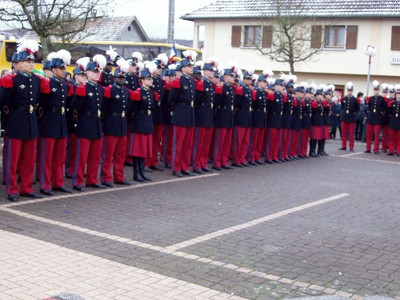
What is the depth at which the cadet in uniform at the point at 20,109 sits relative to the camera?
905cm

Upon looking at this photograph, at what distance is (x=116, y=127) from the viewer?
34.9 ft

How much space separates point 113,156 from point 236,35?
1131 inches

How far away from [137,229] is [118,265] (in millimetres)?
1525

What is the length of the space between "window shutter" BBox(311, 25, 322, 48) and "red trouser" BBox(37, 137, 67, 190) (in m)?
27.2

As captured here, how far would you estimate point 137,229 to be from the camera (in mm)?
7793

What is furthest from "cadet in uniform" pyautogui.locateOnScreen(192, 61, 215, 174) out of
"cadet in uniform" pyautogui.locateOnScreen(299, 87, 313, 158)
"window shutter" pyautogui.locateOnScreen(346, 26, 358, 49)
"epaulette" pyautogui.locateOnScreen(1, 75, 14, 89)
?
"window shutter" pyautogui.locateOnScreen(346, 26, 358, 49)

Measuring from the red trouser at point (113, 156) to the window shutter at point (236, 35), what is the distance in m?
28.5

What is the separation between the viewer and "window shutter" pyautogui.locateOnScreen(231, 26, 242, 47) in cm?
3850

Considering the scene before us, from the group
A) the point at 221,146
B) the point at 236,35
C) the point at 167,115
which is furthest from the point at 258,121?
the point at 236,35

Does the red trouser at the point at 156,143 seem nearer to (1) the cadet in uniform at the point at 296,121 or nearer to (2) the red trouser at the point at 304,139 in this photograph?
(1) the cadet in uniform at the point at 296,121

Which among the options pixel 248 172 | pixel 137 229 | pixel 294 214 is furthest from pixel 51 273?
pixel 248 172

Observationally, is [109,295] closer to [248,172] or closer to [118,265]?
[118,265]

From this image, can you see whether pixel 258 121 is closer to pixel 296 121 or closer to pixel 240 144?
pixel 240 144

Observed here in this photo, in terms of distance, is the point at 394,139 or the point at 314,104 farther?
the point at 394,139
